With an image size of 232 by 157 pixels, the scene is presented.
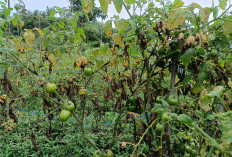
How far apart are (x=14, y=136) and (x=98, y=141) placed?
1.02 m

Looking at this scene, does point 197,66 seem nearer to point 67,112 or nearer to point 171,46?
point 171,46

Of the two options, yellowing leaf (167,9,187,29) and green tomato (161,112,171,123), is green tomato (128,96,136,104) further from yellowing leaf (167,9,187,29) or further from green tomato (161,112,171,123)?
yellowing leaf (167,9,187,29)

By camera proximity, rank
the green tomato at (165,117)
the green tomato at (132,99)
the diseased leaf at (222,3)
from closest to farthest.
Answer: the green tomato at (165,117), the diseased leaf at (222,3), the green tomato at (132,99)

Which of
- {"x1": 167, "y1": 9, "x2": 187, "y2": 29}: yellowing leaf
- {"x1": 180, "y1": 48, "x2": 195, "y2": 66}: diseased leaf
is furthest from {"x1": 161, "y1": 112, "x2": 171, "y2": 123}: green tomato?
{"x1": 167, "y1": 9, "x2": 187, "y2": 29}: yellowing leaf

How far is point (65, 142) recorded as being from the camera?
6.50ft

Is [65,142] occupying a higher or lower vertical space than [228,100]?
lower

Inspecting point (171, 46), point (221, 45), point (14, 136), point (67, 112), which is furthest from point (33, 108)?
point (221, 45)

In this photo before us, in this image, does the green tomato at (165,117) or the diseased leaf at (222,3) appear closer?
the green tomato at (165,117)

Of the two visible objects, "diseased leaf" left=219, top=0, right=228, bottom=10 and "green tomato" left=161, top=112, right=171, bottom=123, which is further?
"diseased leaf" left=219, top=0, right=228, bottom=10

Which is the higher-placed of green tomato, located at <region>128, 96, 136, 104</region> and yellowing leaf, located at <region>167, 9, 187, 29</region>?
yellowing leaf, located at <region>167, 9, 187, 29</region>

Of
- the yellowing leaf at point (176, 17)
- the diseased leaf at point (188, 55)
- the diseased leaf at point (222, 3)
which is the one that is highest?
the diseased leaf at point (222, 3)

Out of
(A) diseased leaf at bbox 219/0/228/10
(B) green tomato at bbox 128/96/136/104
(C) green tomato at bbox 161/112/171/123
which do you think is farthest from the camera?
(B) green tomato at bbox 128/96/136/104

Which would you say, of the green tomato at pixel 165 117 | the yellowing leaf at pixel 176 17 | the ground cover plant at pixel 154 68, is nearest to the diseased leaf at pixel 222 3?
the ground cover plant at pixel 154 68

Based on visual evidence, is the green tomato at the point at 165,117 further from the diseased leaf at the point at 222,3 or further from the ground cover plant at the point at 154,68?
the diseased leaf at the point at 222,3
